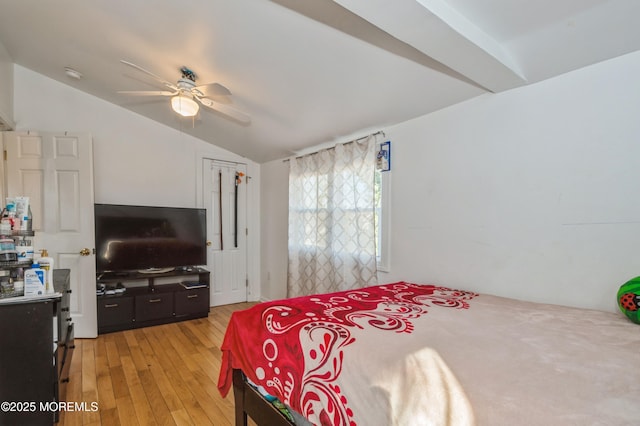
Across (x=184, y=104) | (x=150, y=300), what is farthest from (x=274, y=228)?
(x=184, y=104)

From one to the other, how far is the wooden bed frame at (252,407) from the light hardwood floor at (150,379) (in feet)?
1.28

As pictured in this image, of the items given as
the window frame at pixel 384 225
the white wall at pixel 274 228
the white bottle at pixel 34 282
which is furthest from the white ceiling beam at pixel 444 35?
the white wall at pixel 274 228

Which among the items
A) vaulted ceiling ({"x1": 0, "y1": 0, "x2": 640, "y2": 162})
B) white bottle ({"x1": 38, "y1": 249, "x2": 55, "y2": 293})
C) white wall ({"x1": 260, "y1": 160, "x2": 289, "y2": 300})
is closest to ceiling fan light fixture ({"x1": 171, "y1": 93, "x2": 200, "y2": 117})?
vaulted ceiling ({"x1": 0, "y1": 0, "x2": 640, "y2": 162})

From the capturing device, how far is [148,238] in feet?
11.6

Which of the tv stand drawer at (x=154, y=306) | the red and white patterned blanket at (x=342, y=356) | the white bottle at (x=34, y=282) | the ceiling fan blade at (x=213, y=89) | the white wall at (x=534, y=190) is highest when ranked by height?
the ceiling fan blade at (x=213, y=89)

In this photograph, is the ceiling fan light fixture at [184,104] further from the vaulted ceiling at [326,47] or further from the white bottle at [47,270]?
the white bottle at [47,270]

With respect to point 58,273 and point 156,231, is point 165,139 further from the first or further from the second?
point 58,273

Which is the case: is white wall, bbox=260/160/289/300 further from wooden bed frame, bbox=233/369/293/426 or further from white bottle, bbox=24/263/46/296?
white bottle, bbox=24/263/46/296

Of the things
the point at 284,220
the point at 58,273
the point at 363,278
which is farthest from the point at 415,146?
the point at 58,273

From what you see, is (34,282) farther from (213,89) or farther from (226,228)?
(226,228)

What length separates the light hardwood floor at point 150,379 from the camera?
1.87 metres

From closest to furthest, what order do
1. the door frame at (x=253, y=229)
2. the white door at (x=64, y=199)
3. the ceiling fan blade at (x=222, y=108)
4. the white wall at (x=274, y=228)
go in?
the ceiling fan blade at (x=222, y=108), the white door at (x=64, y=199), the white wall at (x=274, y=228), the door frame at (x=253, y=229)

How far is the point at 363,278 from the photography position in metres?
2.76

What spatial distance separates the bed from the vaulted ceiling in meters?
1.37
